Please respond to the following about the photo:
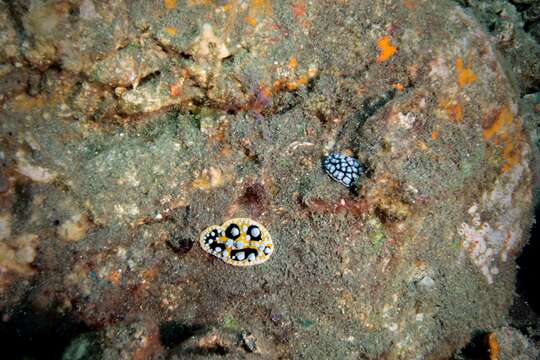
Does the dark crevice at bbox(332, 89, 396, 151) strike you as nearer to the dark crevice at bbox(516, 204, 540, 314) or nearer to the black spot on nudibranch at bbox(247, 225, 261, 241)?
the black spot on nudibranch at bbox(247, 225, 261, 241)

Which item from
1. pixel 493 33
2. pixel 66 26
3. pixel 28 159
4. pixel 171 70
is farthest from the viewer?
pixel 493 33

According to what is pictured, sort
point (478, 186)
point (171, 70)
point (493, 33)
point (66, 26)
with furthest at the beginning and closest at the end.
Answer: point (493, 33), point (478, 186), point (171, 70), point (66, 26)

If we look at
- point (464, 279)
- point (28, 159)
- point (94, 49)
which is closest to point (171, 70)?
point (94, 49)

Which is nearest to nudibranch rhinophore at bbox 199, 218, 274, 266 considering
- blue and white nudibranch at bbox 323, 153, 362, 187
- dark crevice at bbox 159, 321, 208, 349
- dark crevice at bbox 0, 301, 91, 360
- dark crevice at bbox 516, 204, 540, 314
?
dark crevice at bbox 159, 321, 208, 349

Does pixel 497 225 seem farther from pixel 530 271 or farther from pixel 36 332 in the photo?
A: pixel 36 332

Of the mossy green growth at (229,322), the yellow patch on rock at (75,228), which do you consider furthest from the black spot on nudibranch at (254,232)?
the yellow patch on rock at (75,228)

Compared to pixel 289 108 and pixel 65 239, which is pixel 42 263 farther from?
pixel 289 108
